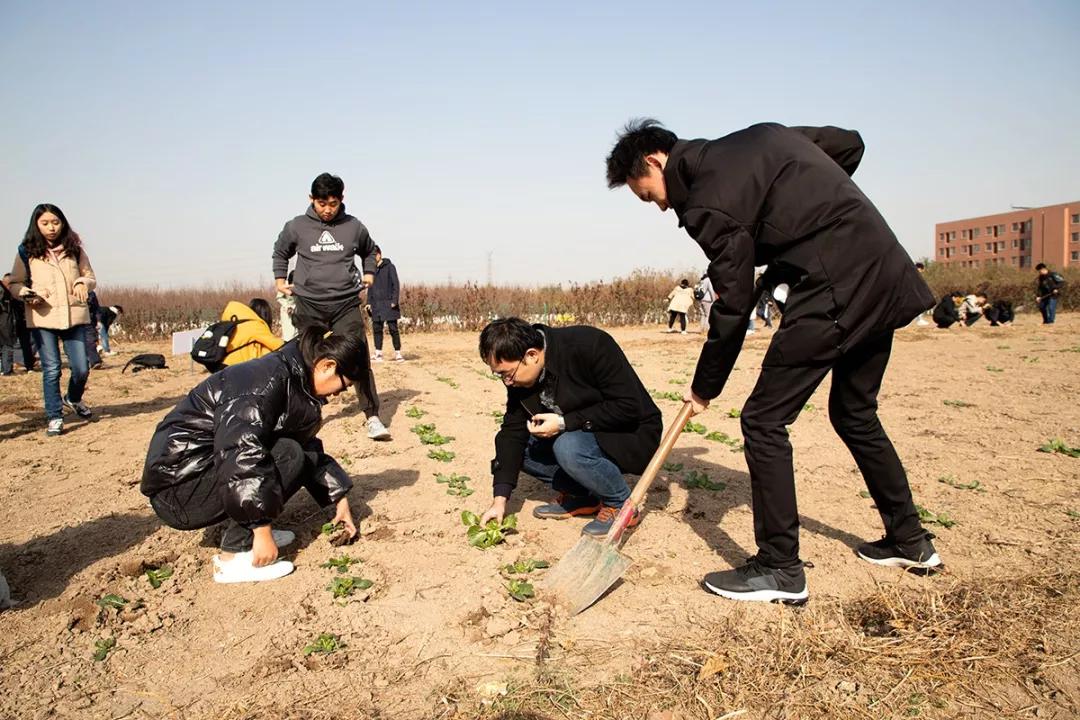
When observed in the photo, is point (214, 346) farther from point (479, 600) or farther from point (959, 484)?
point (959, 484)

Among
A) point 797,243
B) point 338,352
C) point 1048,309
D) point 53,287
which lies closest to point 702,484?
point 797,243

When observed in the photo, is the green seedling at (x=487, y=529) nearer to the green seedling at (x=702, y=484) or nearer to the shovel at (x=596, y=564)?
the shovel at (x=596, y=564)

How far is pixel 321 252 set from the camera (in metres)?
6.20

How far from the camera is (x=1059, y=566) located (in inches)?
124

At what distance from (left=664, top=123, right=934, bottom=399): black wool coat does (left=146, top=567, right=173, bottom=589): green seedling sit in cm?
277

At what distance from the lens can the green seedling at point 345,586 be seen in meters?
3.10

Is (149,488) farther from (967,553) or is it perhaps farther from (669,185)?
(967,553)

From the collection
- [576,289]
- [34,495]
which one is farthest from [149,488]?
[576,289]

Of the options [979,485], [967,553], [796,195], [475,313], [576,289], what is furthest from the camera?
[576,289]

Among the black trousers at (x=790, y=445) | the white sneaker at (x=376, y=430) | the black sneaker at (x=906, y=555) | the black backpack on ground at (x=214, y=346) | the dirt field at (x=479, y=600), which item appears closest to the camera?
the dirt field at (x=479, y=600)

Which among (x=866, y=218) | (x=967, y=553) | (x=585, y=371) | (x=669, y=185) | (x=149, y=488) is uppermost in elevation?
(x=669, y=185)

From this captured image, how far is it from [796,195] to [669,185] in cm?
50

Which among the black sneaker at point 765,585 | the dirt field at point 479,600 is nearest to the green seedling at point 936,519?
the dirt field at point 479,600

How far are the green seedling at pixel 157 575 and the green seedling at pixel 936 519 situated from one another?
3859 mm
